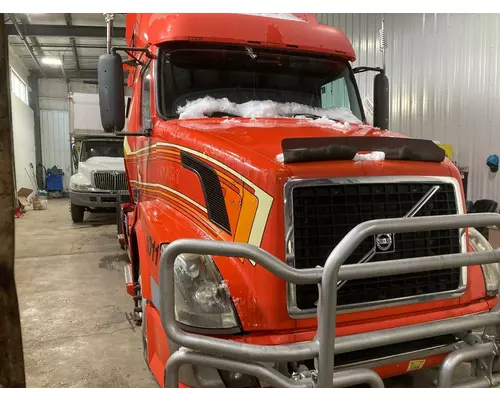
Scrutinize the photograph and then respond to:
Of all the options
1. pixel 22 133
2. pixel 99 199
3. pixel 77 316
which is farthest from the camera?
pixel 22 133

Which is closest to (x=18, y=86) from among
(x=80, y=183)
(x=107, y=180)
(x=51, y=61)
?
Result: (x=51, y=61)

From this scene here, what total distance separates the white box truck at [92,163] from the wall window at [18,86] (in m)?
7.99

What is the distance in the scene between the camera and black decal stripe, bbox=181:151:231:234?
7.67 feet

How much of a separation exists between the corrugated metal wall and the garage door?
17.7 m

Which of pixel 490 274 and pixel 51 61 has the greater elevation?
pixel 51 61

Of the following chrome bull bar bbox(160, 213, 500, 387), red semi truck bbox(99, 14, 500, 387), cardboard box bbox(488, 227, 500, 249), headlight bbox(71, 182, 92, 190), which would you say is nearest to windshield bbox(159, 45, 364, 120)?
red semi truck bbox(99, 14, 500, 387)

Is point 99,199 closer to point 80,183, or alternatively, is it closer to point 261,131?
point 80,183

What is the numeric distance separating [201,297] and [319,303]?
2.11 ft

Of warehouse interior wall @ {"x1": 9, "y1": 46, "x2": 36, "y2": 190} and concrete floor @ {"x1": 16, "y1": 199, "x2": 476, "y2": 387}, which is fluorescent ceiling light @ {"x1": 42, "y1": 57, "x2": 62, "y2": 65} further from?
concrete floor @ {"x1": 16, "y1": 199, "x2": 476, "y2": 387}

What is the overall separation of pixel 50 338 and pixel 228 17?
129 inches

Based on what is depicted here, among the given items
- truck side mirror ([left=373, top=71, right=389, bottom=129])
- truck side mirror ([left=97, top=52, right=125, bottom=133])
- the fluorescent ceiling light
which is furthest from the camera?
the fluorescent ceiling light

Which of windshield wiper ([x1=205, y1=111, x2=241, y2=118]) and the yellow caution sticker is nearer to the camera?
the yellow caution sticker

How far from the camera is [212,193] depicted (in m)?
2.43

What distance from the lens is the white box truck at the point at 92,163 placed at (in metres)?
9.62
